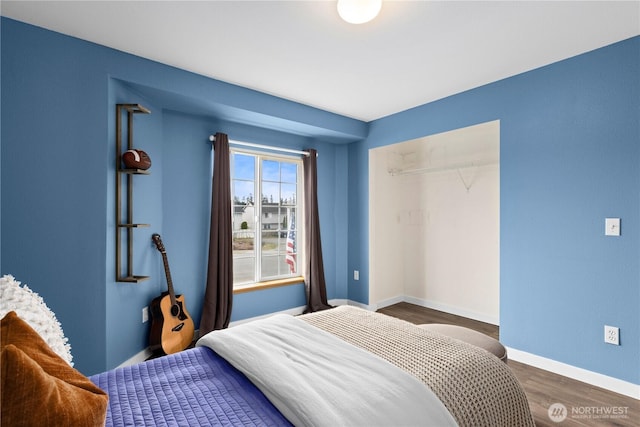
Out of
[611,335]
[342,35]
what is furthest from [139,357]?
[611,335]

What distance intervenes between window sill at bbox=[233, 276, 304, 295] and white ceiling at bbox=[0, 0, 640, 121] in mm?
2166

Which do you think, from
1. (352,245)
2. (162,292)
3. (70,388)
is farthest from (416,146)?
(70,388)

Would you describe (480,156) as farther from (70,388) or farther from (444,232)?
(70,388)

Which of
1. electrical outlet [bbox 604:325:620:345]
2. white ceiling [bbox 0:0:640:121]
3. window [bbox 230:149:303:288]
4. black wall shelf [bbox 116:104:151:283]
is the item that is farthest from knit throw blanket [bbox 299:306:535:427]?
window [bbox 230:149:303:288]

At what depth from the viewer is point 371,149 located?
4.17 meters

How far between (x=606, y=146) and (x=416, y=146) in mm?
2390

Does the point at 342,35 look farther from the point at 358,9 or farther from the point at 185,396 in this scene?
the point at 185,396

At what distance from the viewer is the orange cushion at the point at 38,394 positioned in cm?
67

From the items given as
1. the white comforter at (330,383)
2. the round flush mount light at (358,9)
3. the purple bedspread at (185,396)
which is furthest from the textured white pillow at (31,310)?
the round flush mount light at (358,9)

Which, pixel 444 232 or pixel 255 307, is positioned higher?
pixel 444 232

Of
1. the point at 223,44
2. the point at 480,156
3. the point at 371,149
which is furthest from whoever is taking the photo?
the point at 371,149

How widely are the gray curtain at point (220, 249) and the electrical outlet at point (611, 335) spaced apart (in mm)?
3216

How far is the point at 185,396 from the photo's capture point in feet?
3.78

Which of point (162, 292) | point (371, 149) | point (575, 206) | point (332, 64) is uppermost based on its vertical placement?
point (332, 64)
